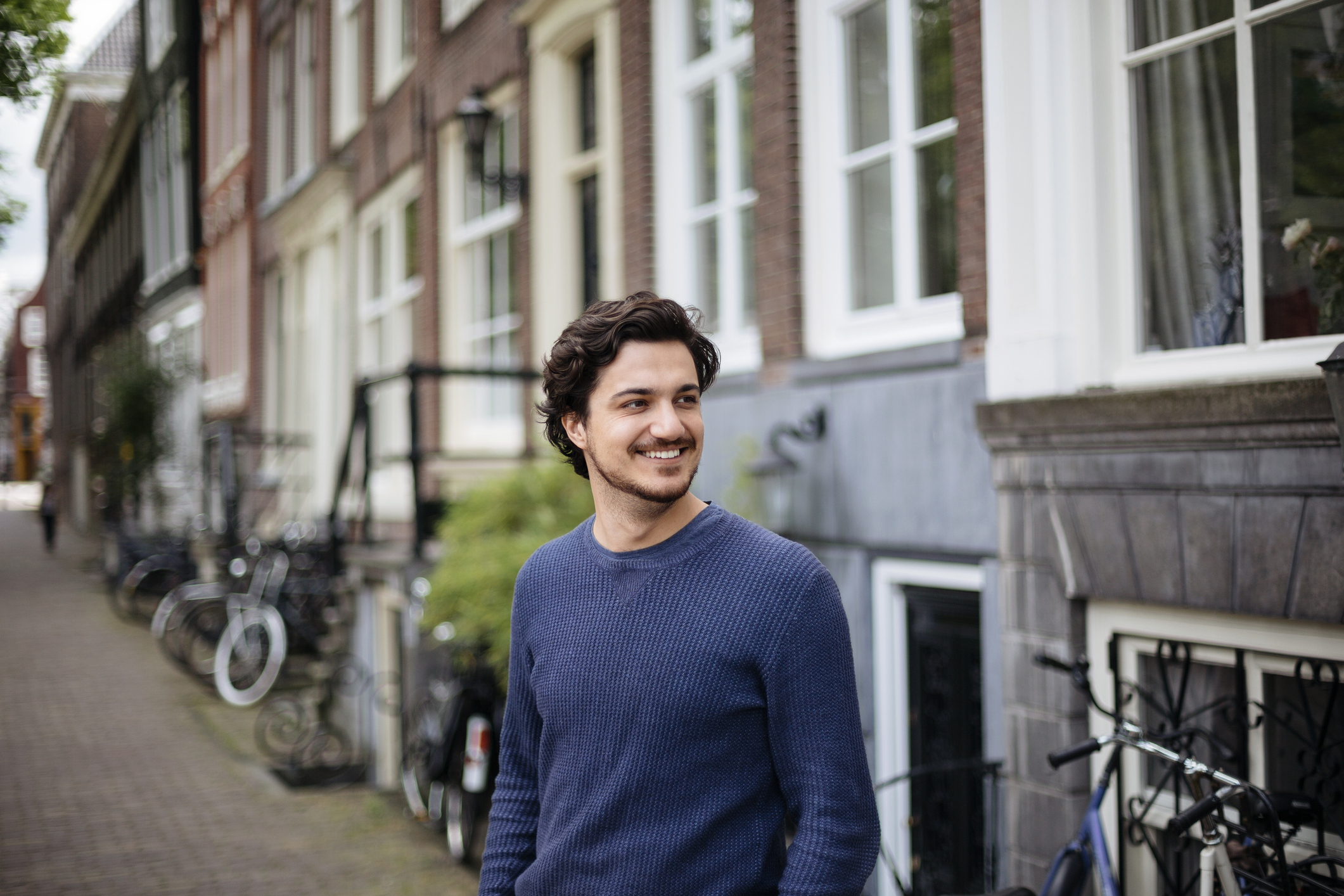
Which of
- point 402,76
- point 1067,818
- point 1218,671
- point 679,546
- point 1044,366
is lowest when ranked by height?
point 1067,818

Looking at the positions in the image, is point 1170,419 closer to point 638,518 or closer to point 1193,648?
point 1193,648

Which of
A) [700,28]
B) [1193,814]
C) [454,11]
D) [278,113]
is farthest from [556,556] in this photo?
[278,113]

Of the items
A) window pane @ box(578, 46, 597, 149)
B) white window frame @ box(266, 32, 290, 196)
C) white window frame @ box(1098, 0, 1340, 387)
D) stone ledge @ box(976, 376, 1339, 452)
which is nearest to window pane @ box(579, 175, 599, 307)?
window pane @ box(578, 46, 597, 149)

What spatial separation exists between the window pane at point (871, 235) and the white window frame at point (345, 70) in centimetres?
890

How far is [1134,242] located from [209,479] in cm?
1238

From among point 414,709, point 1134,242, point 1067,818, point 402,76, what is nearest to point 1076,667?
point 1067,818

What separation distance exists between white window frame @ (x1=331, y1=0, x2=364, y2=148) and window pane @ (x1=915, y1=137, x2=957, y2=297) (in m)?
9.38

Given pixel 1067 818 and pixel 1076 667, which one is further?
pixel 1067 818

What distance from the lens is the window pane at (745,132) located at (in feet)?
21.8

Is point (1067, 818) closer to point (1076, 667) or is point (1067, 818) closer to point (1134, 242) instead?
point (1076, 667)

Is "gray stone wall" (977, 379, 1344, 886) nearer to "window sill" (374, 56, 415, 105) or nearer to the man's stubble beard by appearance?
the man's stubble beard

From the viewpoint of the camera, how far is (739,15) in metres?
A: 6.61

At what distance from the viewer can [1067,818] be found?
161 inches

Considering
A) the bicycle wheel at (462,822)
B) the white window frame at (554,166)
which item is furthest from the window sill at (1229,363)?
the white window frame at (554,166)
